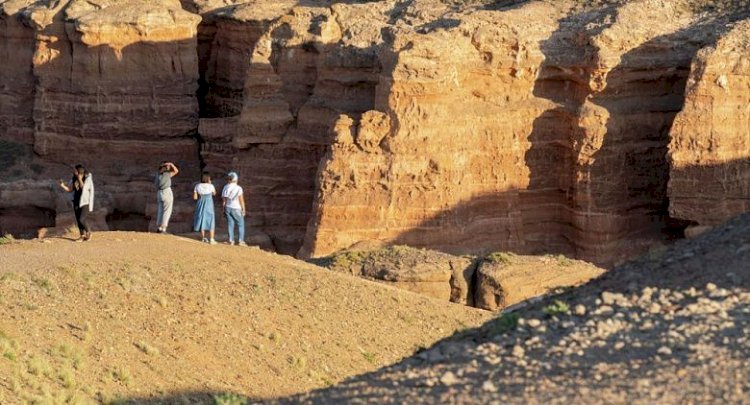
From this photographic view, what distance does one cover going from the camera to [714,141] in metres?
41.1

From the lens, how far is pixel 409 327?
1153 inches

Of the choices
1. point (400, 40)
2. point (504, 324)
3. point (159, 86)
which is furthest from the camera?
point (159, 86)

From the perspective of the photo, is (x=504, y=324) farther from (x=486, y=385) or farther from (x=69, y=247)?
(x=69, y=247)

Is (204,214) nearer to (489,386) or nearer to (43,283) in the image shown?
(43,283)

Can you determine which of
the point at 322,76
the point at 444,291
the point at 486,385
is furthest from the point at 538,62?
the point at 486,385

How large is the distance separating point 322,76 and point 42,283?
21.3m

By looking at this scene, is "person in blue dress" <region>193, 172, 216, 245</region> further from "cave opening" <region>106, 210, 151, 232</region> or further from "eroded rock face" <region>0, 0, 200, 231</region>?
"eroded rock face" <region>0, 0, 200, 231</region>

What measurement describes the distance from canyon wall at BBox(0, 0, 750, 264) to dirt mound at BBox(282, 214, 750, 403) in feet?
77.9

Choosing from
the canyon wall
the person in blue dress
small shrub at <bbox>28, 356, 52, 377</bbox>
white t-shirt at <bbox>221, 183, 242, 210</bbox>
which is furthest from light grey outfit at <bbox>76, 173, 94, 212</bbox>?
the canyon wall

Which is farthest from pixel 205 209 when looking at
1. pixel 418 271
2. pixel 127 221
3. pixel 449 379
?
pixel 449 379

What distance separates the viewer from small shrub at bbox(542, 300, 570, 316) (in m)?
16.7


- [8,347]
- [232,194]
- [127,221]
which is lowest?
[127,221]

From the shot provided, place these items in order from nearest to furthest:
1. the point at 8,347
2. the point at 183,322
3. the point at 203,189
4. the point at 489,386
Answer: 1. the point at 489,386
2. the point at 8,347
3. the point at 183,322
4. the point at 203,189

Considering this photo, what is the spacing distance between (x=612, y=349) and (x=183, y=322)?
12.0 meters
